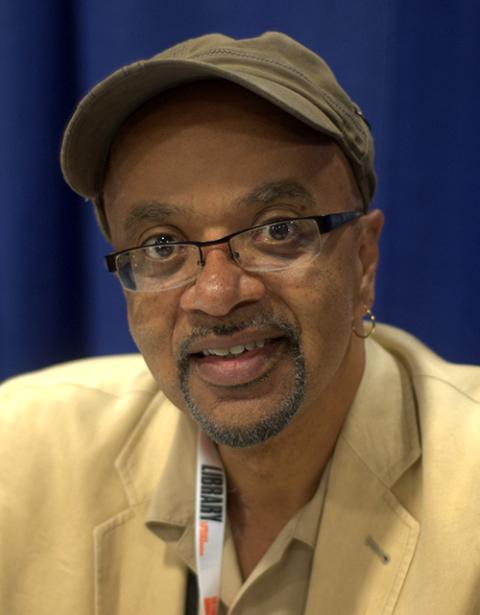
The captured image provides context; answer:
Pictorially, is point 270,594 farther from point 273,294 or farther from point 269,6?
point 269,6

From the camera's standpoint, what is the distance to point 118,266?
1152 mm

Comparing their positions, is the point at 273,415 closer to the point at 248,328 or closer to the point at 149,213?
the point at 248,328

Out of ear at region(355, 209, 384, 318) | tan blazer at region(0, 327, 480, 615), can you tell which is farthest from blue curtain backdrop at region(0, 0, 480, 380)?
ear at region(355, 209, 384, 318)

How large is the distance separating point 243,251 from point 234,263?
2 cm

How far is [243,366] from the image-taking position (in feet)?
3.43

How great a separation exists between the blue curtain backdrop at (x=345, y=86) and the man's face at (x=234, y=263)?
52 cm

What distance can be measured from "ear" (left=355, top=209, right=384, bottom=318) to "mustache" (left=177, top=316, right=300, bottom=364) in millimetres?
195

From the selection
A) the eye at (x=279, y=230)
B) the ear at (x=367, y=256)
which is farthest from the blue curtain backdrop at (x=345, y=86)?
the eye at (x=279, y=230)

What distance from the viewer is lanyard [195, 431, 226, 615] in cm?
119

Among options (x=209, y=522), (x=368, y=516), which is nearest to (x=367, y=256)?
(x=368, y=516)

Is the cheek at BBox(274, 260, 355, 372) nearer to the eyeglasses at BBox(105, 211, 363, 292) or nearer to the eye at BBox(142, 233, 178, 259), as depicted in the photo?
the eyeglasses at BBox(105, 211, 363, 292)

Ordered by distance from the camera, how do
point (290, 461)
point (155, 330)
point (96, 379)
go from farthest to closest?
1. point (96, 379)
2. point (290, 461)
3. point (155, 330)

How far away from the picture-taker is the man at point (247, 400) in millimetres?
1034

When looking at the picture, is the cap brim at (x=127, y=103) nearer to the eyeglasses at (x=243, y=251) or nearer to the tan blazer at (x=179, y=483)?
the eyeglasses at (x=243, y=251)
